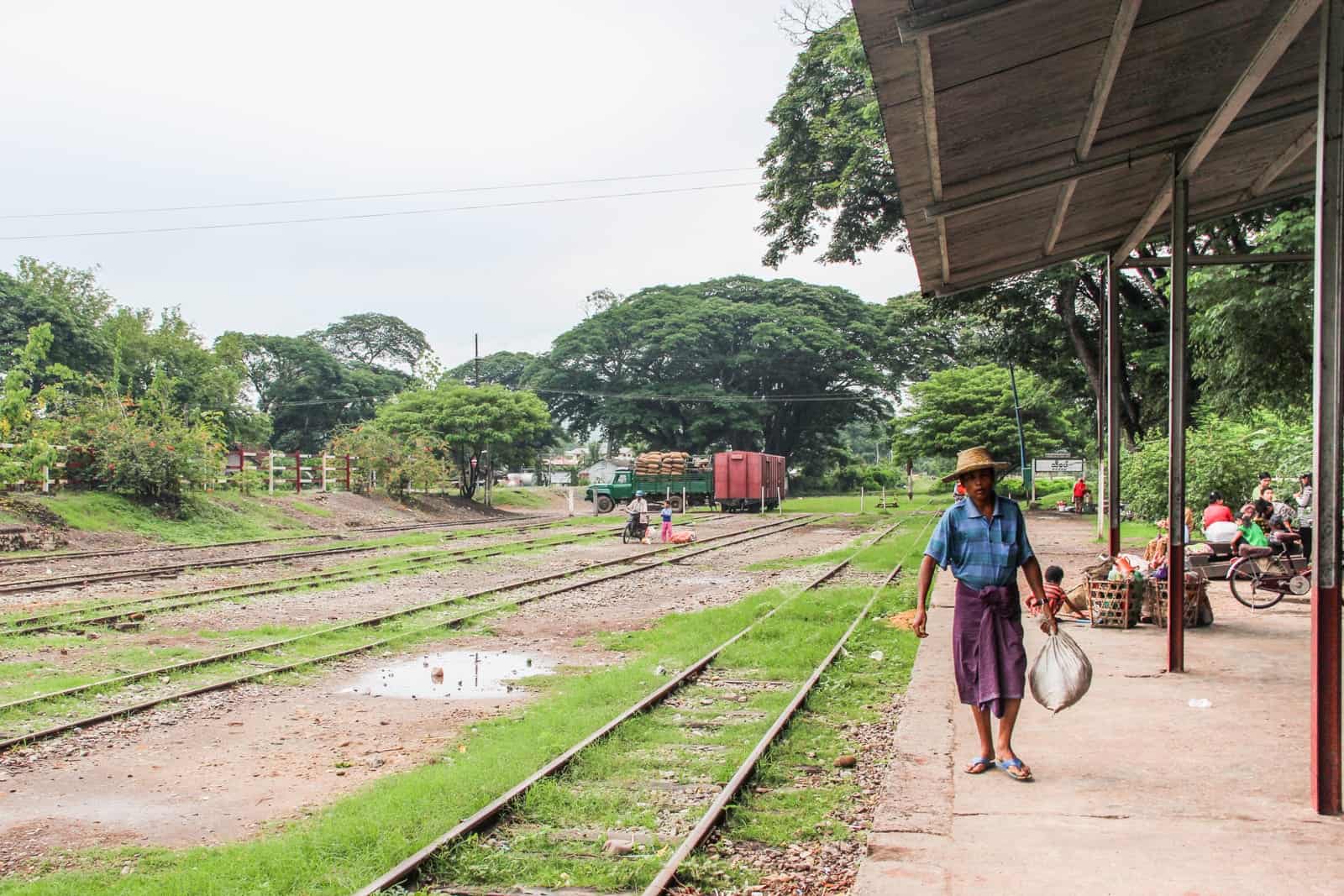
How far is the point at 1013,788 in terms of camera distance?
573cm

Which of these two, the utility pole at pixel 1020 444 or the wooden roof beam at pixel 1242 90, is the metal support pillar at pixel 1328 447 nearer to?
the wooden roof beam at pixel 1242 90

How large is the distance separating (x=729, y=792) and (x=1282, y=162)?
6.88 metres

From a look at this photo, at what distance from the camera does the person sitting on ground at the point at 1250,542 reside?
13.0m

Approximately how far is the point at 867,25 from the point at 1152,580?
Result: 784 centimetres

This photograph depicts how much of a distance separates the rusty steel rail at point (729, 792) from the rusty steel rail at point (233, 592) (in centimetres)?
836

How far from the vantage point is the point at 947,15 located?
550 centimetres

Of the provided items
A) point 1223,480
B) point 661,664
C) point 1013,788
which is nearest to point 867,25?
point 1013,788

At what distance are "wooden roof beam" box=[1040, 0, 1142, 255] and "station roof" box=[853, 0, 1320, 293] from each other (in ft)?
0.04

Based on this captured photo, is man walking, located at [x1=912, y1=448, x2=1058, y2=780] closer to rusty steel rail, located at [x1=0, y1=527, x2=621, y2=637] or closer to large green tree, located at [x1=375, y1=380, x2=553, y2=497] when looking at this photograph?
rusty steel rail, located at [x1=0, y1=527, x2=621, y2=637]

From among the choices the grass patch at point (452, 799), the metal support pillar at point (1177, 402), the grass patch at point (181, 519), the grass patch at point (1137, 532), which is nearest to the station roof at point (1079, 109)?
the metal support pillar at point (1177, 402)

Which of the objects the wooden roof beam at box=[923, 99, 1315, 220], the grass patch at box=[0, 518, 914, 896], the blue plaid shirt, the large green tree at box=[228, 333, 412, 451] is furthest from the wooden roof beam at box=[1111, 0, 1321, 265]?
the large green tree at box=[228, 333, 412, 451]

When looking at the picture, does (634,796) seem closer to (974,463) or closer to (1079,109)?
(974,463)

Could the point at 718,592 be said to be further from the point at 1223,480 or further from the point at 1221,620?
the point at 1223,480

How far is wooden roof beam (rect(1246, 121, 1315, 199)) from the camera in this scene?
853 cm
